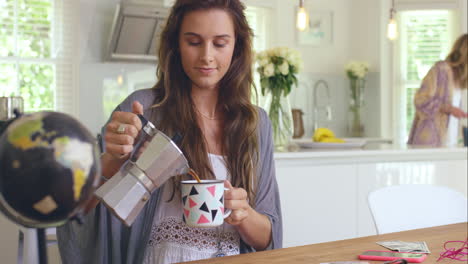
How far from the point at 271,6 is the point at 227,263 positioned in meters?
4.14

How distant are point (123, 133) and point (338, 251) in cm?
55

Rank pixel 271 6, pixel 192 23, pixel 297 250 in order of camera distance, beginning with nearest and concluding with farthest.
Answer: pixel 297 250 → pixel 192 23 → pixel 271 6

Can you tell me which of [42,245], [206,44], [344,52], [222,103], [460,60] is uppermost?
[344,52]

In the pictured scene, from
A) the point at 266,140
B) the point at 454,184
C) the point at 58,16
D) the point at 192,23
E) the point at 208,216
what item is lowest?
the point at 454,184

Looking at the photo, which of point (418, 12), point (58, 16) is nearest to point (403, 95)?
point (418, 12)

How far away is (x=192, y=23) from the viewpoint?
1365 mm

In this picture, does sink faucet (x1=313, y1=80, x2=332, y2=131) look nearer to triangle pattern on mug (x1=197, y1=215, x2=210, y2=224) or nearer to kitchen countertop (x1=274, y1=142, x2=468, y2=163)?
kitchen countertop (x1=274, y1=142, x2=468, y2=163)

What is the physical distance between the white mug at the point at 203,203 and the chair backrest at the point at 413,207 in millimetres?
784

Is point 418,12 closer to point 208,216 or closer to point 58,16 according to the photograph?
point 58,16

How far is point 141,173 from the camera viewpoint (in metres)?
0.94

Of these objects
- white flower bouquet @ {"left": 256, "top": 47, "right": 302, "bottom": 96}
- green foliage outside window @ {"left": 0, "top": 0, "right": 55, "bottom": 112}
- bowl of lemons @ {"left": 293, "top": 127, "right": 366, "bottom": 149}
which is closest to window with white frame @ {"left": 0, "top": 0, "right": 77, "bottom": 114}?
green foliage outside window @ {"left": 0, "top": 0, "right": 55, "bottom": 112}

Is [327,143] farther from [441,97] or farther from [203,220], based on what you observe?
[203,220]

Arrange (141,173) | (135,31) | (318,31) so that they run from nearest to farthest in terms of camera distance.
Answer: (141,173) < (135,31) < (318,31)

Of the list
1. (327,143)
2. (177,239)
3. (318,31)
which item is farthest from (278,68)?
(318,31)
